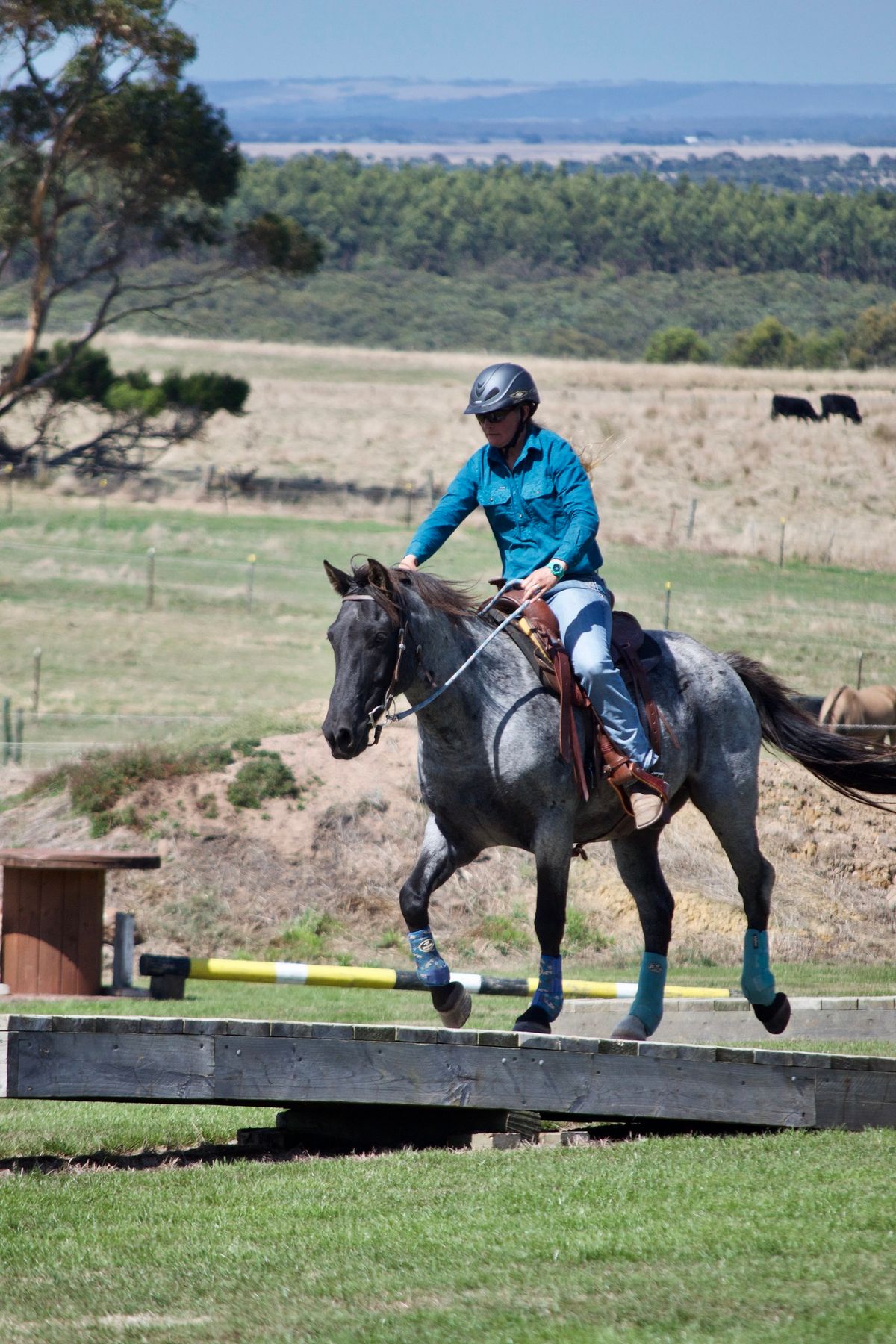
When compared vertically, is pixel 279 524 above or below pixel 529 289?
below

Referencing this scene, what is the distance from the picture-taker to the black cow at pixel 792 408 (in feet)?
150

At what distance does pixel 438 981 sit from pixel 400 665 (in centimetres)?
155

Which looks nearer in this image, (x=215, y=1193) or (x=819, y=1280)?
(x=819, y=1280)

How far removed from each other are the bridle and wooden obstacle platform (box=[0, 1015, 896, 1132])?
4.23 ft

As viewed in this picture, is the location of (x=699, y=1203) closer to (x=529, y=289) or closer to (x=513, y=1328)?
(x=513, y=1328)

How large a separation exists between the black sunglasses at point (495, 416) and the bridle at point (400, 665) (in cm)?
75

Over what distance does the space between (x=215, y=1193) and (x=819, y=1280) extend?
2455mm

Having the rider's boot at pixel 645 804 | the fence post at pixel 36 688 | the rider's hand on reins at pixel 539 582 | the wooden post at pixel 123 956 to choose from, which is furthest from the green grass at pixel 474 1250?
the fence post at pixel 36 688

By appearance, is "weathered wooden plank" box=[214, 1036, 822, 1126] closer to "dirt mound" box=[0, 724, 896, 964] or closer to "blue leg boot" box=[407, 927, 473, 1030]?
"blue leg boot" box=[407, 927, 473, 1030]

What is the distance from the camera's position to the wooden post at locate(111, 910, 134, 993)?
45.0 feet

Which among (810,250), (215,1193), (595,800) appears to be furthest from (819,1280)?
(810,250)

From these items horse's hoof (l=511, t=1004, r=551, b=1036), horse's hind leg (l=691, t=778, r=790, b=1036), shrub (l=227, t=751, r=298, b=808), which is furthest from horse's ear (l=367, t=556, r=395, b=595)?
shrub (l=227, t=751, r=298, b=808)

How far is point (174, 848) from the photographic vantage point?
1647cm

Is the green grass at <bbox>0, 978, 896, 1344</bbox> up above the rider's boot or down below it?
below
